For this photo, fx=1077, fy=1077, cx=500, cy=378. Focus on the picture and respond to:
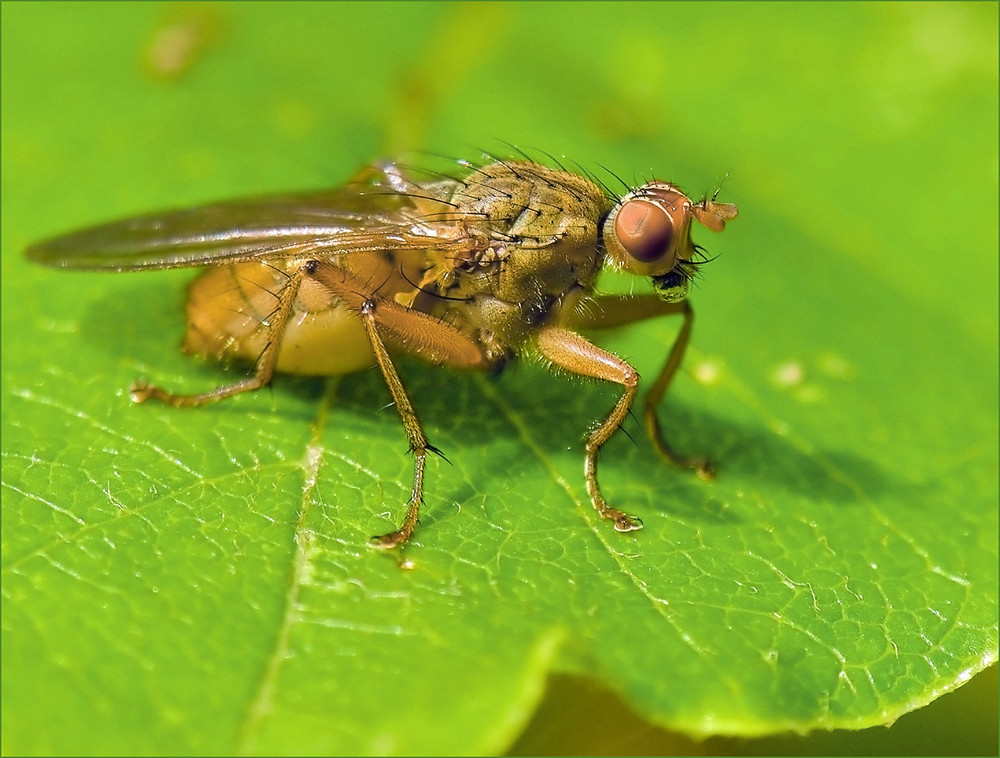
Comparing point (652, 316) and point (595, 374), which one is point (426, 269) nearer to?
point (595, 374)

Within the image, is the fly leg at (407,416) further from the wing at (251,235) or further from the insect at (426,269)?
the wing at (251,235)

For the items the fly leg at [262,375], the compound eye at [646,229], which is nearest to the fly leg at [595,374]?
the compound eye at [646,229]

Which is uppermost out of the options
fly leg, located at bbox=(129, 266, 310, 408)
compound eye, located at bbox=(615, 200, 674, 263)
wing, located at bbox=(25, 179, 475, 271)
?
compound eye, located at bbox=(615, 200, 674, 263)

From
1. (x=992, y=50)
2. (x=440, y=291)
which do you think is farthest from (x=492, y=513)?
(x=992, y=50)

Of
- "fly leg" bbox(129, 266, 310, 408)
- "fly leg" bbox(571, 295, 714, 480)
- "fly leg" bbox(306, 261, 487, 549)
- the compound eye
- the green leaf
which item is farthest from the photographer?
"fly leg" bbox(571, 295, 714, 480)

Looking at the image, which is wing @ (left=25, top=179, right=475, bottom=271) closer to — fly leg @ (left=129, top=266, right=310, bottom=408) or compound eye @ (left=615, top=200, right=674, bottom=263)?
fly leg @ (left=129, top=266, right=310, bottom=408)

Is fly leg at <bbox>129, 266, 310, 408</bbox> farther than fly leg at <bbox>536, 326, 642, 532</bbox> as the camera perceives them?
Yes

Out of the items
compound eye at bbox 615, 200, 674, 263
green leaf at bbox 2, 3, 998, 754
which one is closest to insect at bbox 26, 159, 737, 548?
compound eye at bbox 615, 200, 674, 263
